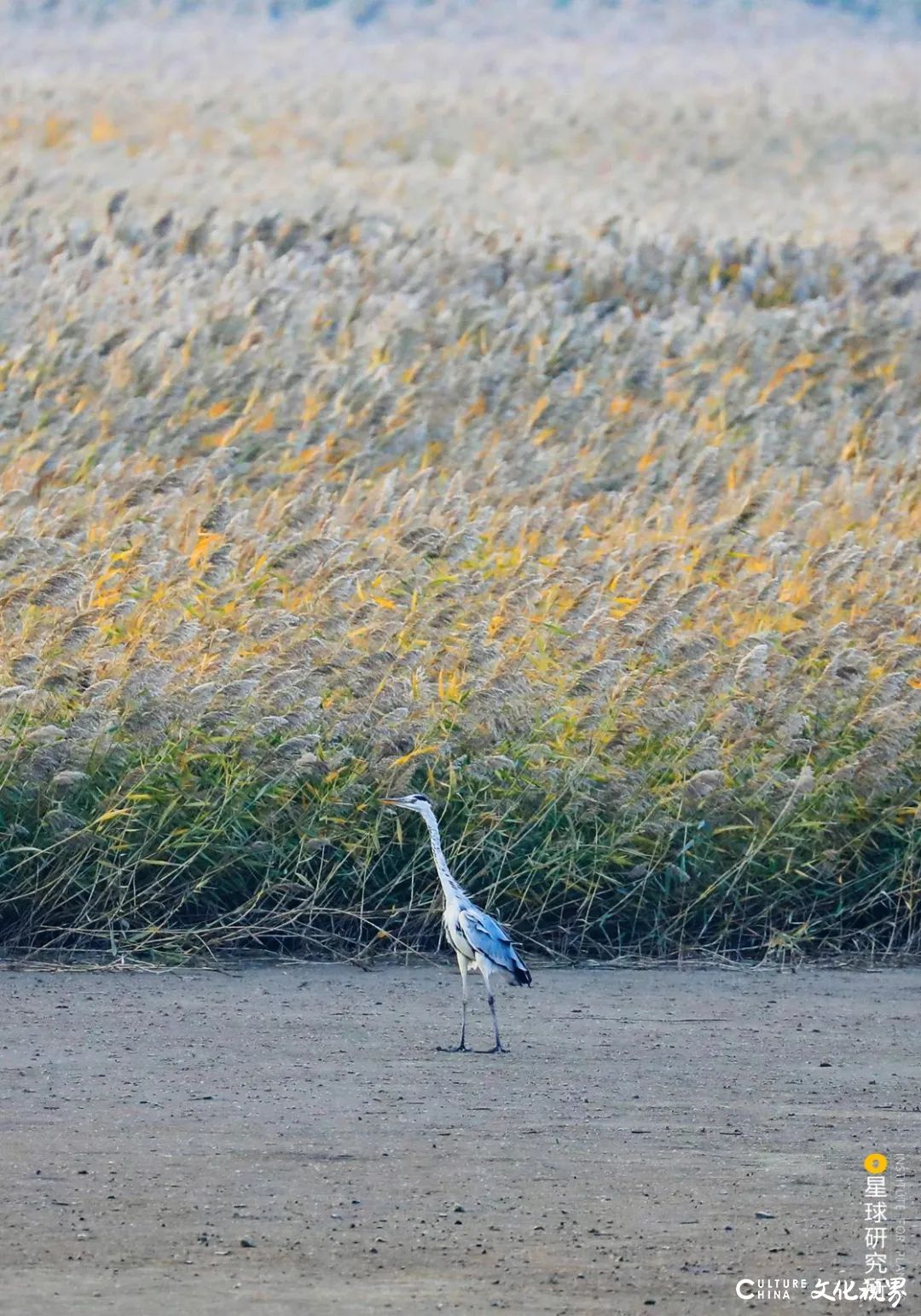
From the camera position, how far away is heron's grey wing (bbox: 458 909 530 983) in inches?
199

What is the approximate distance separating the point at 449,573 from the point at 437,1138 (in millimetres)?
3609

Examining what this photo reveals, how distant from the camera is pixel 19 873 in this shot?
239 inches

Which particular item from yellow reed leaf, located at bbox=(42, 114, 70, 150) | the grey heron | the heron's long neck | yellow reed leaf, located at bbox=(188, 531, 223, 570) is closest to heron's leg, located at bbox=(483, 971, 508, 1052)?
the grey heron

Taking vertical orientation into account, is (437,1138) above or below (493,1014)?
below

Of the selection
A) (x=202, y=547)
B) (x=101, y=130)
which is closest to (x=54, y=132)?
(x=101, y=130)

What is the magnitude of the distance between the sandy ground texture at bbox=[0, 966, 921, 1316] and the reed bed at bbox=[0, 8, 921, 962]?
1.19 ft

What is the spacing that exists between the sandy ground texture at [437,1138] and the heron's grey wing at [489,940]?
28 centimetres

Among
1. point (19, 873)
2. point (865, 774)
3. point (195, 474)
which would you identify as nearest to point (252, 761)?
point (19, 873)

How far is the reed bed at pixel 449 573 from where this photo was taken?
627 cm

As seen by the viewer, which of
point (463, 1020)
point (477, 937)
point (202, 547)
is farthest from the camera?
point (202, 547)

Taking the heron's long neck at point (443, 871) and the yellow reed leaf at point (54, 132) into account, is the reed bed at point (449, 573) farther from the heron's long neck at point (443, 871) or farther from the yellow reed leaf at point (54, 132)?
the yellow reed leaf at point (54, 132)

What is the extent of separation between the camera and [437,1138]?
466cm

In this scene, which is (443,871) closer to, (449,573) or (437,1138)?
(437,1138)

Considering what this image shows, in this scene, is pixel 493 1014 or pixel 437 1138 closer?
pixel 437 1138
